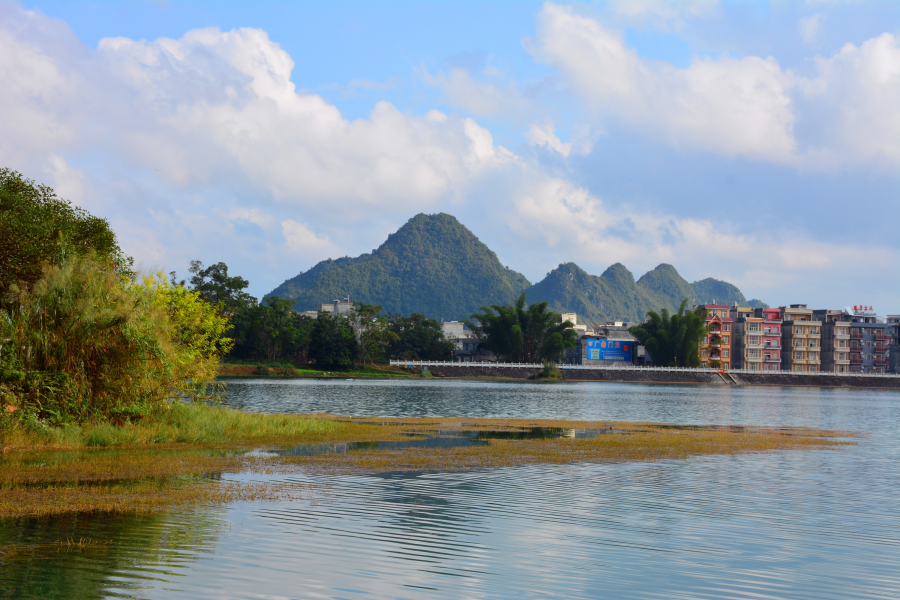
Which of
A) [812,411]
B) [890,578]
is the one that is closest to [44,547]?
[890,578]

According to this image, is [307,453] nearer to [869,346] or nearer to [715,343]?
[715,343]

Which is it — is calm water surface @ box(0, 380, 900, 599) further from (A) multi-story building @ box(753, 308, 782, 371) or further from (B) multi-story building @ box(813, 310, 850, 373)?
(B) multi-story building @ box(813, 310, 850, 373)

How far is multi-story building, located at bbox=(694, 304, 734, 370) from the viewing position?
484ft

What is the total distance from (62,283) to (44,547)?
590 inches

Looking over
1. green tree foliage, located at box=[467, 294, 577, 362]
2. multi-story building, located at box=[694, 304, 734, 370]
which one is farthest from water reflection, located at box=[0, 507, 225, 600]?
multi-story building, located at box=[694, 304, 734, 370]

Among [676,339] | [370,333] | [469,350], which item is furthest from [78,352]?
[469,350]

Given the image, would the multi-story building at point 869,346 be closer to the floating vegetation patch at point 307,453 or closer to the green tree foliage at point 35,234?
the floating vegetation patch at point 307,453

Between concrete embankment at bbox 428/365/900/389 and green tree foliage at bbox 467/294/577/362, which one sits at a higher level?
green tree foliage at bbox 467/294/577/362

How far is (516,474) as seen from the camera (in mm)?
20828

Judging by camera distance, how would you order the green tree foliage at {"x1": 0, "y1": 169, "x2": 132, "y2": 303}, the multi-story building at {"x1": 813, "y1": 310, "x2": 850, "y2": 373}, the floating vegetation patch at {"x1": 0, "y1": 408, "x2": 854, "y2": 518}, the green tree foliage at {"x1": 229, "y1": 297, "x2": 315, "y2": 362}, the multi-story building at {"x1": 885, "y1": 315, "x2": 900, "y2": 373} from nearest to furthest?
the floating vegetation patch at {"x1": 0, "y1": 408, "x2": 854, "y2": 518}
the green tree foliage at {"x1": 0, "y1": 169, "x2": 132, "y2": 303}
the green tree foliage at {"x1": 229, "y1": 297, "x2": 315, "y2": 362}
the multi-story building at {"x1": 885, "y1": 315, "x2": 900, "y2": 373}
the multi-story building at {"x1": 813, "y1": 310, "x2": 850, "y2": 373}

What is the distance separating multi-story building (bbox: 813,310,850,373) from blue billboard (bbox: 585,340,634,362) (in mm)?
40093

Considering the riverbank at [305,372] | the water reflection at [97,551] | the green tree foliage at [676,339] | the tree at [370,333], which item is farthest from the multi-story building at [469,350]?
the water reflection at [97,551]

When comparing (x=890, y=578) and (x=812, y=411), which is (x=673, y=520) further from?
(x=812, y=411)

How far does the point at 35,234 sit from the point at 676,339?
130m
